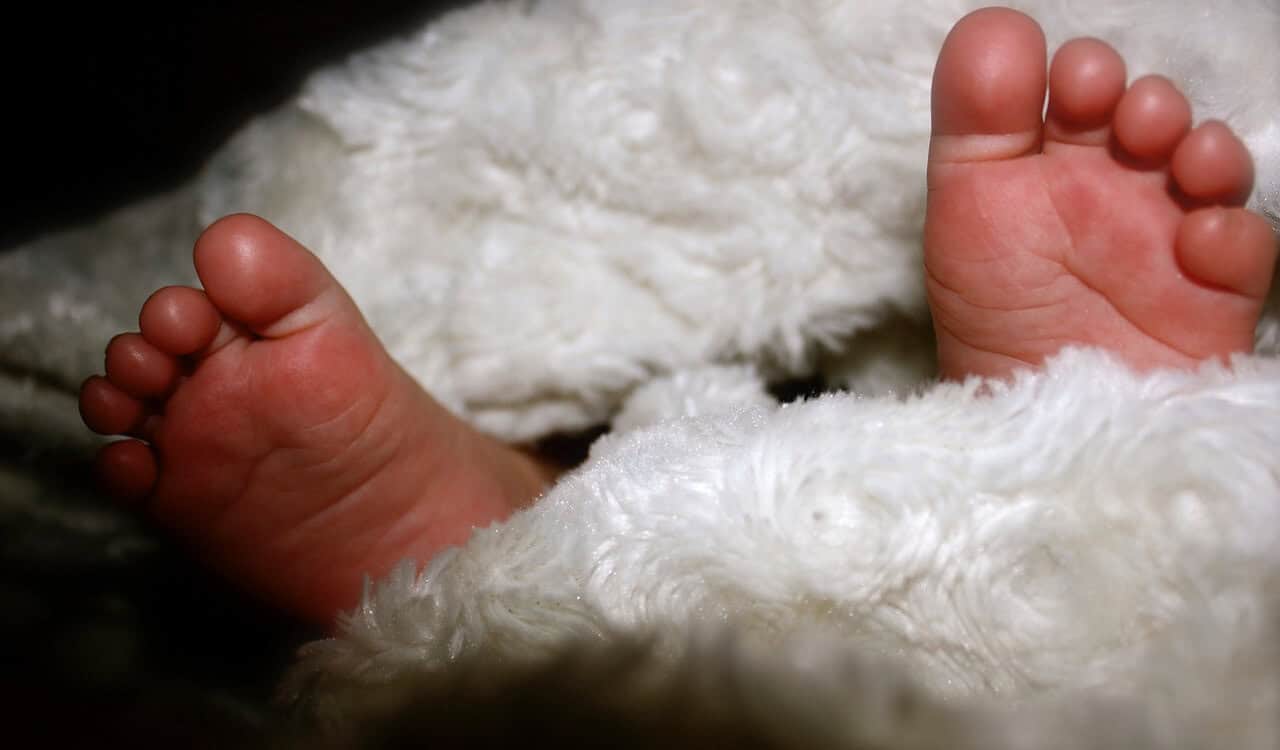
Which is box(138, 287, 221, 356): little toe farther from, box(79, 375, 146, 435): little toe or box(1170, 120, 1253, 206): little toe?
box(1170, 120, 1253, 206): little toe

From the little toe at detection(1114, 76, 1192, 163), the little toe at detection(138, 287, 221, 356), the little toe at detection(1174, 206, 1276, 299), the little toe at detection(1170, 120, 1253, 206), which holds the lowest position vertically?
the little toe at detection(138, 287, 221, 356)

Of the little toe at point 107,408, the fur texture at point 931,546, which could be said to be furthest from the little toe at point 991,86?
the little toe at point 107,408

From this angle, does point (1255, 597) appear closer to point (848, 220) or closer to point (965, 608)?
point (965, 608)

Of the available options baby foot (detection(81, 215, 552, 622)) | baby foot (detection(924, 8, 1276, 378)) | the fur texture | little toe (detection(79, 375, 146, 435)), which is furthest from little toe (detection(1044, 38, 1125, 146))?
little toe (detection(79, 375, 146, 435))

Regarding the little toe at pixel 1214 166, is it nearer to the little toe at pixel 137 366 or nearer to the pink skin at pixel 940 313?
the pink skin at pixel 940 313

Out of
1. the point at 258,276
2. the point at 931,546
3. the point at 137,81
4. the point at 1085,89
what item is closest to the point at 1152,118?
the point at 1085,89

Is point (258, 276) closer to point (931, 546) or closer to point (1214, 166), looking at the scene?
point (931, 546)
